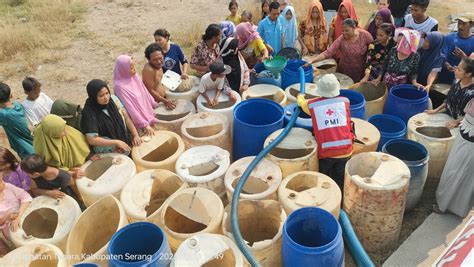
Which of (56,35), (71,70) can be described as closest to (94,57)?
(71,70)

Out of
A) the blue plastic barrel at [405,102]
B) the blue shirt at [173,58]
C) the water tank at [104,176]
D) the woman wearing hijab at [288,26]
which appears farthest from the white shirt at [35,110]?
the blue plastic barrel at [405,102]

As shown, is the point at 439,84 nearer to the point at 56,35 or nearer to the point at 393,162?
the point at 393,162

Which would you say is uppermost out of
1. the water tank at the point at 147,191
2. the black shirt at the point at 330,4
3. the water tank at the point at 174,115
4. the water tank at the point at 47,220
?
the black shirt at the point at 330,4

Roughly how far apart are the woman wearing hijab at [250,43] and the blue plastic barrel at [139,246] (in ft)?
11.4

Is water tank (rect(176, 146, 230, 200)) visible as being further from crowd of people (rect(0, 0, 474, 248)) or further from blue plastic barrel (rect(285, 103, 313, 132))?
blue plastic barrel (rect(285, 103, 313, 132))

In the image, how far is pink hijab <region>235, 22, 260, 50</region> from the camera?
19.0ft

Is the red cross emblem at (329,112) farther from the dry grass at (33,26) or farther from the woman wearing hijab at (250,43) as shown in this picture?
the dry grass at (33,26)

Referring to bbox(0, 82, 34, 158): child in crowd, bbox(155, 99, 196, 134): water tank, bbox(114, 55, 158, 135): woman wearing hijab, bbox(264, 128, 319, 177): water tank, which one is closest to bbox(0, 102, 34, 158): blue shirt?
bbox(0, 82, 34, 158): child in crowd

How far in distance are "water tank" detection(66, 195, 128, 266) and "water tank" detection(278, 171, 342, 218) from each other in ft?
4.70

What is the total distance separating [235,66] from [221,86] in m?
0.42

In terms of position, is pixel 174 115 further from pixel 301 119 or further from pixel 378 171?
pixel 378 171

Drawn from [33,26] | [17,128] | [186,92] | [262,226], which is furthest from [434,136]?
A: [33,26]

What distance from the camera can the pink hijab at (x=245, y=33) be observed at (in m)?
5.78

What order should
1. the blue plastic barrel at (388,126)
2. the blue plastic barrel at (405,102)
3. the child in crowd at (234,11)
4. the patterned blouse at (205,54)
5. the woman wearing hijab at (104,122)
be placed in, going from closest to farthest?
the woman wearing hijab at (104,122) < the blue plastic barrel at (388,126) < the blue plastic barrel at (405,102) < the patterned blouse at (205,54) < the child in crowd at (234,11)
